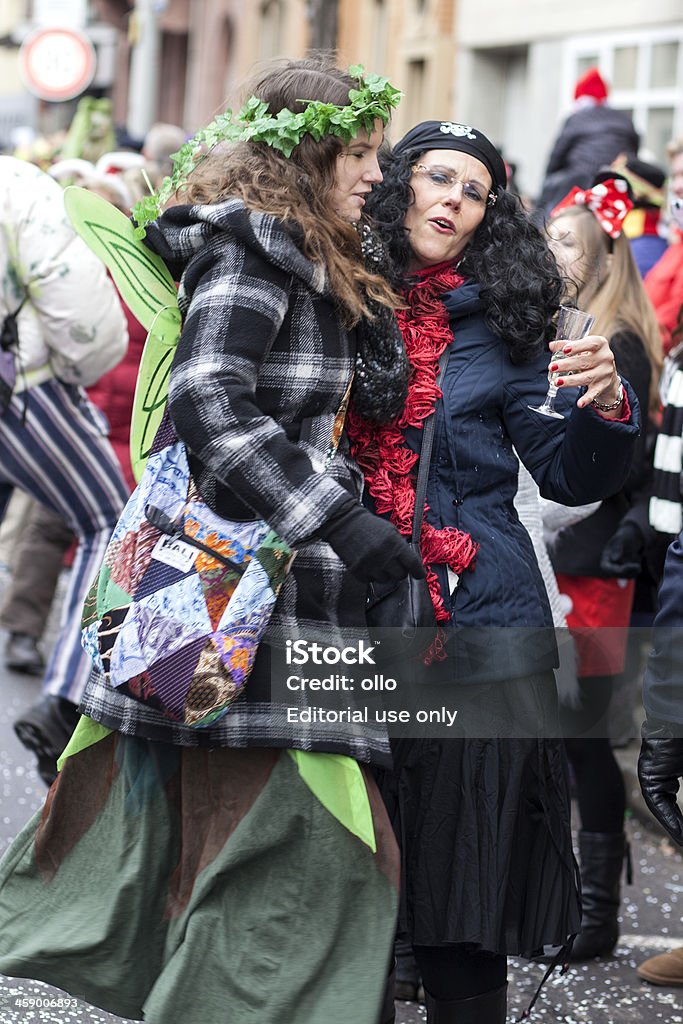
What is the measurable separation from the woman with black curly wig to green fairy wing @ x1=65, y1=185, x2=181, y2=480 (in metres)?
0.40

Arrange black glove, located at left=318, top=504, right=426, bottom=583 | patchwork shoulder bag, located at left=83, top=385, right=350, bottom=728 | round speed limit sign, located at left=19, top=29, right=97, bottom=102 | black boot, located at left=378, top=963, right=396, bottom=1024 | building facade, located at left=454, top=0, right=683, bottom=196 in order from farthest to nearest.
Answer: round speed limit sign, located at left=19, top=29, right=97, bottom=102
building facade, located at left=454, top=0, right=683, bottom=196
black boot, located at left=378, top=963, right=396, bottom=1024
patchwork shoulder bag, located at left=83, top=385, right=350, bottom=728
black glove, located at left=318, top=504, right=426, bottom=583

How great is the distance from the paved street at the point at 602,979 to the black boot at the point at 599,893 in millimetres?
55

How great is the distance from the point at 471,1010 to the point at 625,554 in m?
1.83

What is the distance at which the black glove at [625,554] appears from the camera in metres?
4.70

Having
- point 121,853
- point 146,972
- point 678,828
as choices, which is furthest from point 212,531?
point 678,828

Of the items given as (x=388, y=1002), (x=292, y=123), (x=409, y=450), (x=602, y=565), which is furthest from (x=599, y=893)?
(x=292, y=123)

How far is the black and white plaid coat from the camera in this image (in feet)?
9.21

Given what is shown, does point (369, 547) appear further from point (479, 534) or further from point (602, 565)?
point (602, 565)

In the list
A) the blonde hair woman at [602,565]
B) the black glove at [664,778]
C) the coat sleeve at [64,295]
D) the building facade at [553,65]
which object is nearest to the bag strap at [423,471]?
the black glove at [664,778]

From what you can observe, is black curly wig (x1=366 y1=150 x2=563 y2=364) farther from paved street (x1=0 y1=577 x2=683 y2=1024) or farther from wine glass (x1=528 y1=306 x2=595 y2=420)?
paved street (x1=0 y1=577 x2=683 y2=1024)

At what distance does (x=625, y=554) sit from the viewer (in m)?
4.70

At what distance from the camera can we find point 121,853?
10.0 feet

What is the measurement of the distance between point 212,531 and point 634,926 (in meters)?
2.47

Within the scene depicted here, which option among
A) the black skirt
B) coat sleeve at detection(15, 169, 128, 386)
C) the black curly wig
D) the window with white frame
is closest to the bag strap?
the black curly wig
